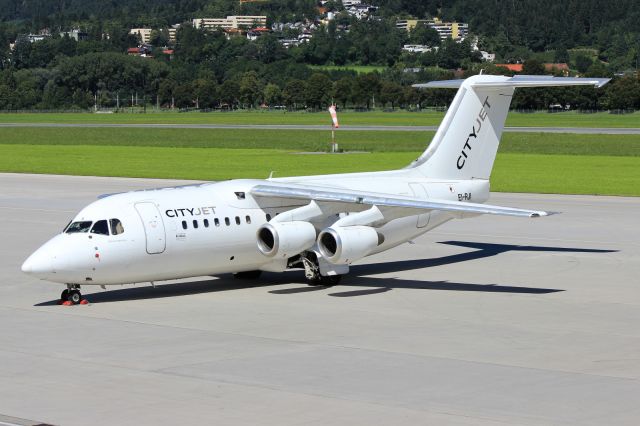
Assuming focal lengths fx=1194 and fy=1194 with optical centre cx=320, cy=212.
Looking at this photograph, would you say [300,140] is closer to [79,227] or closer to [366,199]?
[366,199]

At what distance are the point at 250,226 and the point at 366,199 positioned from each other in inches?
110

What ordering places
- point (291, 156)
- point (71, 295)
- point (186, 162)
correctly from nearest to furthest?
point (71, 295), point (186, 162), point (291, 156)

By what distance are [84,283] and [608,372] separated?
1180 centimetres

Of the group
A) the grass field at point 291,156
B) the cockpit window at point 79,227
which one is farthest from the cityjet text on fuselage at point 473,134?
the grass field at point 291,156

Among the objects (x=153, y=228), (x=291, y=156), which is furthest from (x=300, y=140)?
(x=153, y=228)

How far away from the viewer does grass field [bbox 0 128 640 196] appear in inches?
2349

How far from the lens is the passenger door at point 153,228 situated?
26156 millimetres

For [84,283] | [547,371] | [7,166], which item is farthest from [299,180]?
[7,166]

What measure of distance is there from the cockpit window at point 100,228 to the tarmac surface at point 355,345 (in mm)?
1676

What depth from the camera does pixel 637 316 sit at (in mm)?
24547

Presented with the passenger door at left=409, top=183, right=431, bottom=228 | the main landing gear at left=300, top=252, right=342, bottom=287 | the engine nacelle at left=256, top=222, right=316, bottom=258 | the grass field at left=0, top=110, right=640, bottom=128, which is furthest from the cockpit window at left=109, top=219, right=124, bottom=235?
the grass field at left=0, top=110, right=640, bottom=128

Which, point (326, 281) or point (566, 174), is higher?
point (326, 281)

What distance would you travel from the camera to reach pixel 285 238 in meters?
27.3

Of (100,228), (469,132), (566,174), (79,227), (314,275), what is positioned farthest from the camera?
(566,174)
